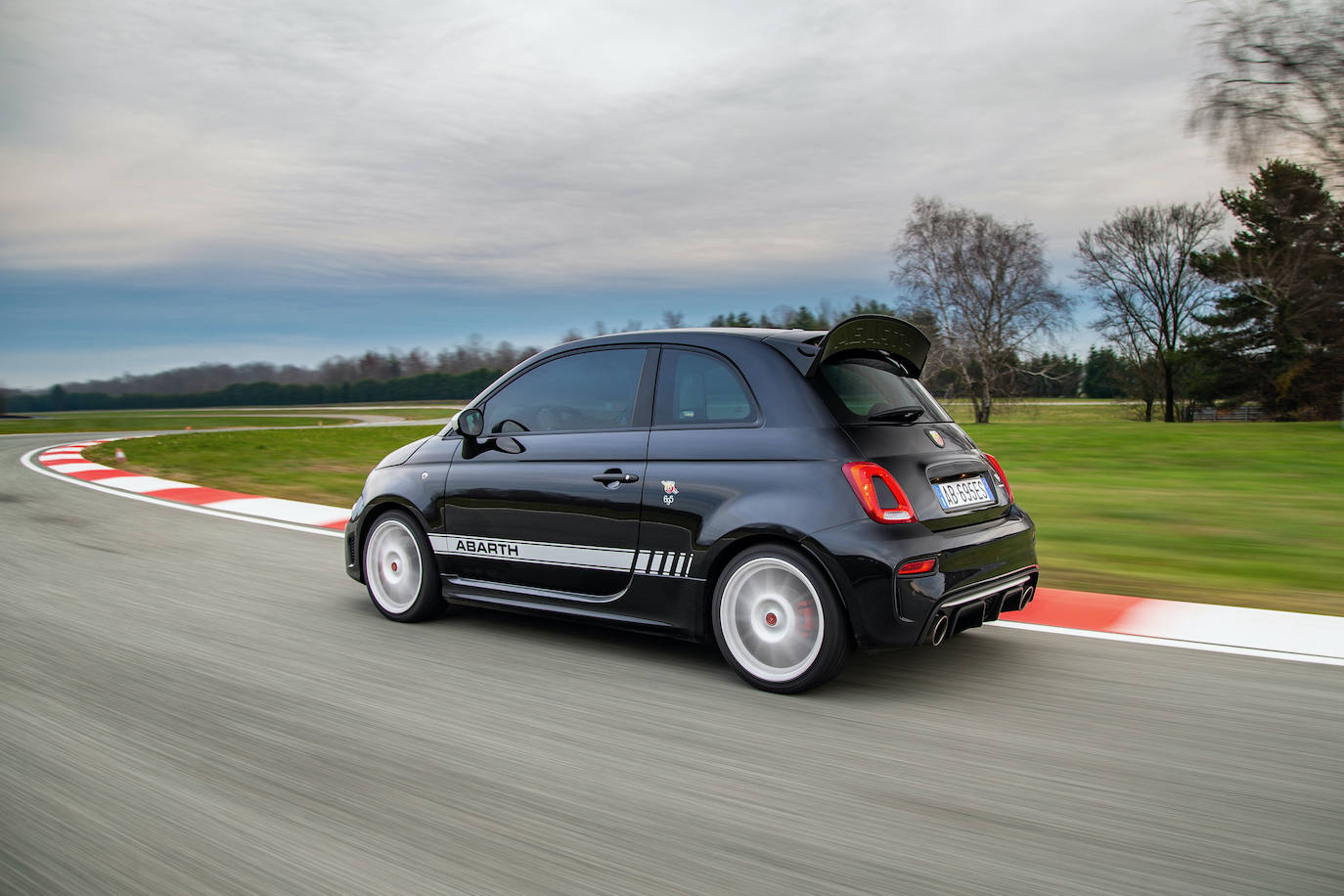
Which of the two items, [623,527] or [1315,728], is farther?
[623,527]

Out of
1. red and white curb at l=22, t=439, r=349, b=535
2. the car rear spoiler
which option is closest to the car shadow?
the car rear spoiler

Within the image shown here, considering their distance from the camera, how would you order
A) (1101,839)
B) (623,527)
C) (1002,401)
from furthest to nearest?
(1002,401), (623,527), (1101,839)

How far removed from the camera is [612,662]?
4852mm

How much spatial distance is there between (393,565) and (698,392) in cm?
229

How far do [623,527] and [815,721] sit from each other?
1.33 meters

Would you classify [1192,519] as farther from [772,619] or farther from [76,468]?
[76,468]

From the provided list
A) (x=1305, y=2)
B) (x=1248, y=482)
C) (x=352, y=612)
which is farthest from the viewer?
(x=1305, y=2)

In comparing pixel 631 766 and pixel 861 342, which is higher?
pixel 861 342

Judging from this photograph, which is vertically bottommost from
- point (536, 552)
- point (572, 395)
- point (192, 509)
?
point (192, 509)

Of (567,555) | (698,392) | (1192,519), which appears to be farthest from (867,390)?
(1192,519)

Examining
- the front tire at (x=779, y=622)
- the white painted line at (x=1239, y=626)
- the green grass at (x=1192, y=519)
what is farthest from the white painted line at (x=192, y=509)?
the green grass at (x=1192, y=519)

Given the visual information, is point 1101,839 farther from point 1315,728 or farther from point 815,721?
point 1315,728

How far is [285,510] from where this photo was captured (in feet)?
35.6

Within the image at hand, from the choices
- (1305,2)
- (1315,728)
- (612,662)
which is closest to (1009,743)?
(1315,728)
